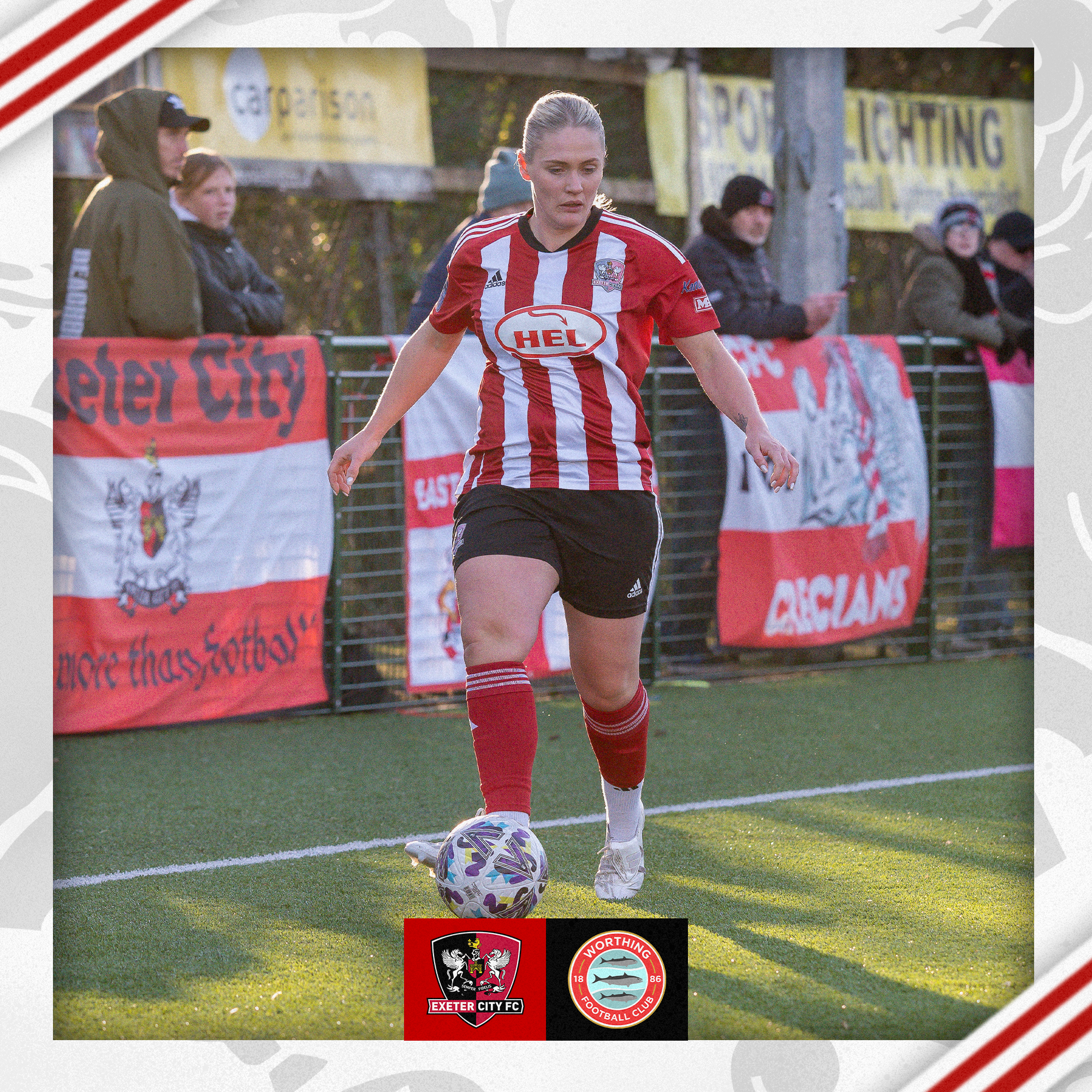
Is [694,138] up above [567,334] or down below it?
above

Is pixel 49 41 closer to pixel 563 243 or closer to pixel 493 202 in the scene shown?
pixel 563 243

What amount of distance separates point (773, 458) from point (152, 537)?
11.5 feet

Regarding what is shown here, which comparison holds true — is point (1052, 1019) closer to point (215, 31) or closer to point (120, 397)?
point (215, 31)

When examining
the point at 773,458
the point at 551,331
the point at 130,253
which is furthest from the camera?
the point at 130,253

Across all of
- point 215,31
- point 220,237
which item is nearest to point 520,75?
point 220,237

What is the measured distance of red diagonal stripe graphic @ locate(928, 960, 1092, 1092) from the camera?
2.79m

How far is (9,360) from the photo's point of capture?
9.68 feet

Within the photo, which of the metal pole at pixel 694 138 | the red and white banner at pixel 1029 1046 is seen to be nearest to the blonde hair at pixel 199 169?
the red and white banner at pixel 1029 1046

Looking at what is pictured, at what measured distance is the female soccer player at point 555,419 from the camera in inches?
131

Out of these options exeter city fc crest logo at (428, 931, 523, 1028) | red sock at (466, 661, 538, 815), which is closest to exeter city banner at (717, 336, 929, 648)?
red sock at (466, 661, 538, 815)

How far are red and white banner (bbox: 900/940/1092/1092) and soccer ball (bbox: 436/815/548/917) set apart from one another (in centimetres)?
81

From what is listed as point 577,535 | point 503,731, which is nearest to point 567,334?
point 577,535

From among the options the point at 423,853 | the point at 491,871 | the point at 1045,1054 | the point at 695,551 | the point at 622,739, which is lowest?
the point at 1045,1054

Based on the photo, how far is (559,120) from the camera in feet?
10.8
